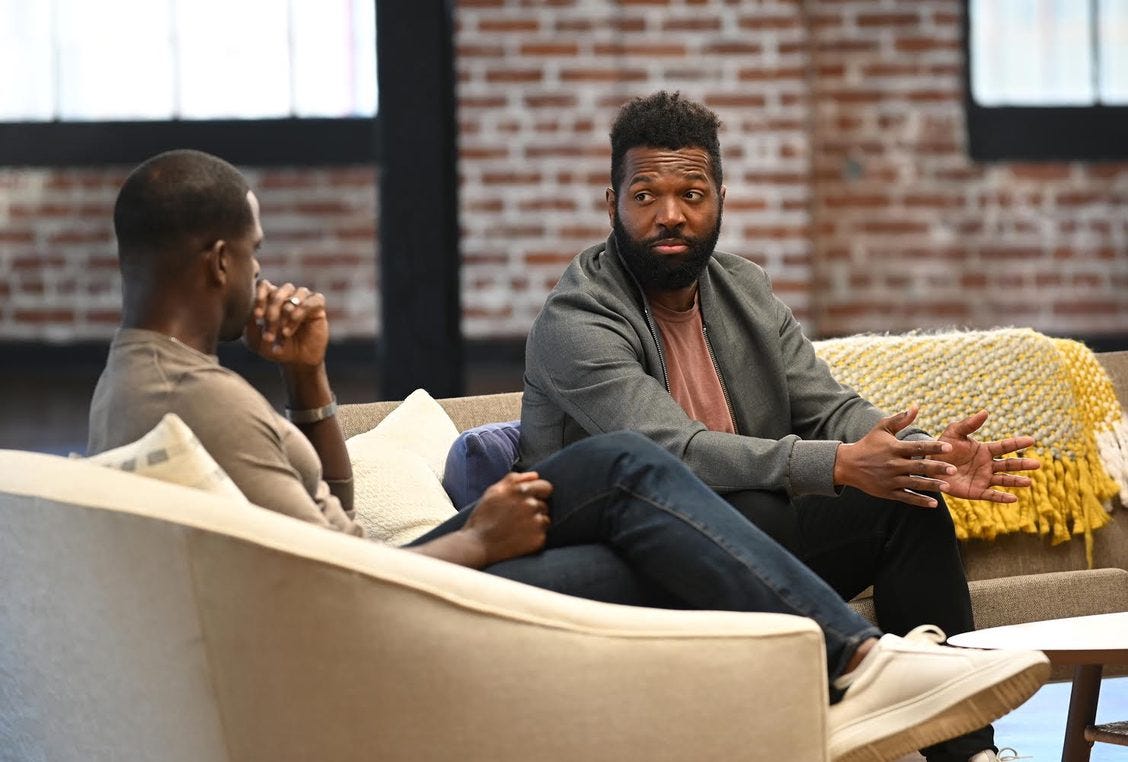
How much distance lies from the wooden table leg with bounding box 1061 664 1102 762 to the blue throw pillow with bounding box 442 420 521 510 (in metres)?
0.93

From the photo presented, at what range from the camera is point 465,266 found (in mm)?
5465

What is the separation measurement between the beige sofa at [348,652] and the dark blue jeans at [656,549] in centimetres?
16

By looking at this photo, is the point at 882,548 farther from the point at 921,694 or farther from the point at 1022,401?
the point at 1022,401

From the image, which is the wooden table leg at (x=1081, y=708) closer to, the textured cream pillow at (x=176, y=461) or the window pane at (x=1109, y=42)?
the textured cream pillow at (x=176, y=461)

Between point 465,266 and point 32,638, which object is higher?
point 465,266

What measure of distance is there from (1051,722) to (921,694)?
4.63 ft

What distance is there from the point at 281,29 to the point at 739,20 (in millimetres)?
1827

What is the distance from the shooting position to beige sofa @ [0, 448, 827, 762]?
53.6 inches

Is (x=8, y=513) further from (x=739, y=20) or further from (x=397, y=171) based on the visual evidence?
(x=739, y=20)

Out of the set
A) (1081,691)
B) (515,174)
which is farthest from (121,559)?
(515,174)

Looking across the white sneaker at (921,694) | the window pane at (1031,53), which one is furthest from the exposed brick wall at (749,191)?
the white sneaker at (921,694)

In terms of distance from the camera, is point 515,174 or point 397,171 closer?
point 397,171

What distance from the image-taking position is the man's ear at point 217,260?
1597mm

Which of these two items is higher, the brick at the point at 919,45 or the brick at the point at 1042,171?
the brick at the point at 919,45
